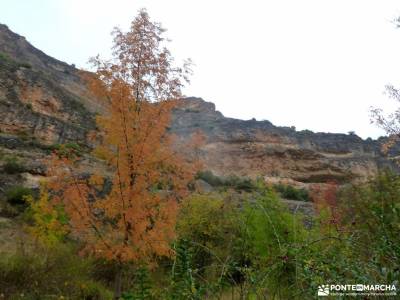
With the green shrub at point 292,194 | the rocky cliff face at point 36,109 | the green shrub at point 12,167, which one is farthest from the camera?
the green shrub at point 292,194

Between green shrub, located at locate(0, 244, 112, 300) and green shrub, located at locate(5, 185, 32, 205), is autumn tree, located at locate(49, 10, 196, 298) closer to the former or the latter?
green shrub, located at locate(0, 244, 112, 300)

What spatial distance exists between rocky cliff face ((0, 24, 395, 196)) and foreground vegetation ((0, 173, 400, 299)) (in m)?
18.8

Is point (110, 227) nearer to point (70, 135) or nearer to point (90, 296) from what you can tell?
point (90, 296)

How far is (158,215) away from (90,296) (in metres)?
2.19

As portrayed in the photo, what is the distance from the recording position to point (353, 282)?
283cm

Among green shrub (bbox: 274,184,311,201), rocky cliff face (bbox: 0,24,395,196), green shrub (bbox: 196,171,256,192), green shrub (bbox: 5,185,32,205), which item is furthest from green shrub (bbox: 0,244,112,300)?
green shrub (bbox: 274,184,311,201)

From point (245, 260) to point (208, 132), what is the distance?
174 feet

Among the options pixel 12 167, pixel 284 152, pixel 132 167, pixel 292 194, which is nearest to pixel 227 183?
pixel 292 194

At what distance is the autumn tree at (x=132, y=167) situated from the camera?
21.2 feet

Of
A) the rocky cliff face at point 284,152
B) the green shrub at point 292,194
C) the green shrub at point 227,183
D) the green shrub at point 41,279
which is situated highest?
the rocky cliff face at point 284,152

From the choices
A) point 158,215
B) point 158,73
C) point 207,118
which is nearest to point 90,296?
point 158,215

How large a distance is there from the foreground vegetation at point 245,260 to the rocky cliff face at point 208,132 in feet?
61.6

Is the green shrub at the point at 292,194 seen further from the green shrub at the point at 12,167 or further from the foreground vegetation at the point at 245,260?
the foreground vegetation at the point at 245,260

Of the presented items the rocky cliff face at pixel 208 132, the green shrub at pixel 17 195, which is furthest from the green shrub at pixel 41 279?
the rocky cliff face at pixel 208 132
